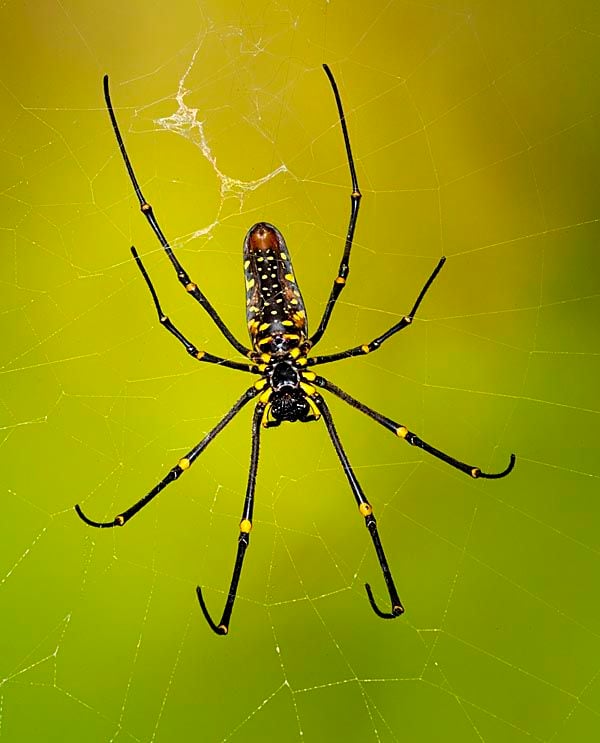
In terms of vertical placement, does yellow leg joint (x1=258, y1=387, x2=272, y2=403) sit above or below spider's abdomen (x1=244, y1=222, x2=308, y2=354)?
below

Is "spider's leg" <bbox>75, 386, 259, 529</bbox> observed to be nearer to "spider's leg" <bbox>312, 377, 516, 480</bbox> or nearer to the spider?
the spider

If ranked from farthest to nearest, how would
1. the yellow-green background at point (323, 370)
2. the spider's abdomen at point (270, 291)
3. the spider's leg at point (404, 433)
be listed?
the yellow-green background at point (323, 370), the spider's leg at point (404, 433), the spider's abdomen at point (270, 291)

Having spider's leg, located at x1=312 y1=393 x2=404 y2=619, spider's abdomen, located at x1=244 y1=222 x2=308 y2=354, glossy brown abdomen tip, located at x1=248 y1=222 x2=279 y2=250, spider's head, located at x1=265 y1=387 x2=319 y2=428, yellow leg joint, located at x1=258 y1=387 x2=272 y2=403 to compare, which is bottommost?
spider's leg, located at x1=312 y1=393 x2=404 y2=619

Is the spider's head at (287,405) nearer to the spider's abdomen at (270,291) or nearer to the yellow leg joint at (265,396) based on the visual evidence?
the yellow leg joint at (265,396)

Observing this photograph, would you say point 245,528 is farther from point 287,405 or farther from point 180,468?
point 287,405

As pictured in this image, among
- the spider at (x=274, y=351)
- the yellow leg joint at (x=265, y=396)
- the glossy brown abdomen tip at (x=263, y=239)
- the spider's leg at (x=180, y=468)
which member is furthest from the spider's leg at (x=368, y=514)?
the glossy brown abdomen tip at (x=263, y=239)

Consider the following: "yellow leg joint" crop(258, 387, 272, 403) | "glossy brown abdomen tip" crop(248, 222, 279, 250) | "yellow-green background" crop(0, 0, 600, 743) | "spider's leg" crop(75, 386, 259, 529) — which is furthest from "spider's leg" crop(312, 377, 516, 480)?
"glossy brown abdomen tip" crop(248, 222, 279, 250)

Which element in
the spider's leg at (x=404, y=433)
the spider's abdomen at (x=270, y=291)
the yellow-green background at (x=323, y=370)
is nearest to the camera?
the spider's abdomen at (x=270, y=291)
